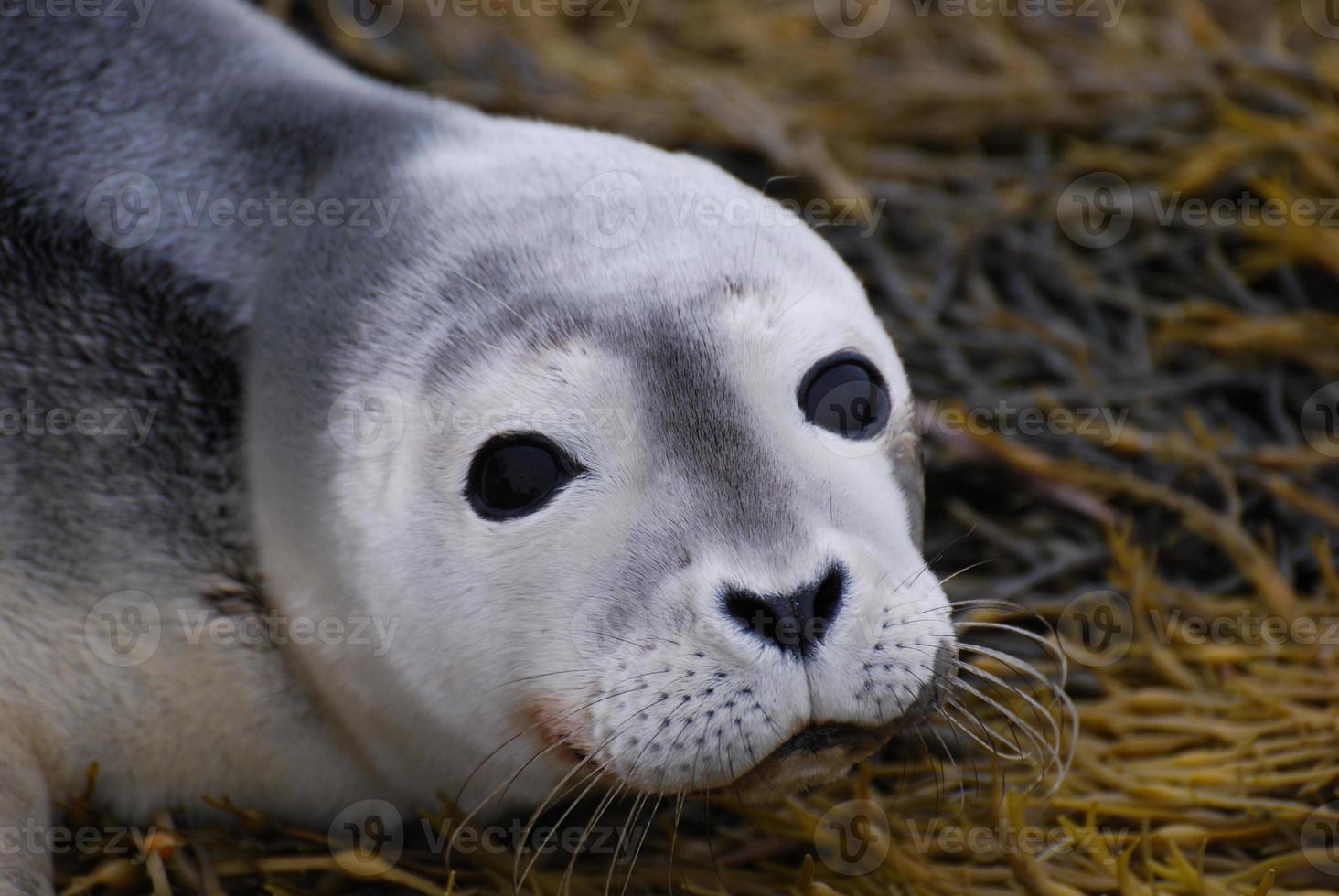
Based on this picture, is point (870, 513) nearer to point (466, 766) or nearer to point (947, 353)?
point (466, 766)

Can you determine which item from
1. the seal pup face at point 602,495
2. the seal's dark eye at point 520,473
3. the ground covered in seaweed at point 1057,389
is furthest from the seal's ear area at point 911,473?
the seal's dark eye at point 520,473

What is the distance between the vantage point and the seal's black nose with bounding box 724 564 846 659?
5.88ft

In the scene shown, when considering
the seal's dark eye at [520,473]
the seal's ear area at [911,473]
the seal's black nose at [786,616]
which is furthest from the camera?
the seal's ear area at [911,473]

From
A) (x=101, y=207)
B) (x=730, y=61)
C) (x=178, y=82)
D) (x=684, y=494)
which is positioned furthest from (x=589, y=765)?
(x=730, y=61)

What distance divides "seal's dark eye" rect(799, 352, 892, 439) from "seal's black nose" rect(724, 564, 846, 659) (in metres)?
0.33

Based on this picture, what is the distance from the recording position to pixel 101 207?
7.80 feet

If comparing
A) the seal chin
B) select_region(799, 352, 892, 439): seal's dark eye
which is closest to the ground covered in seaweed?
the seal chin

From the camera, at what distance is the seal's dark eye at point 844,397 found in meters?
2.06

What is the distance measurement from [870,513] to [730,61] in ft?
7.78

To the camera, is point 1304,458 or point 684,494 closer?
point 684,494

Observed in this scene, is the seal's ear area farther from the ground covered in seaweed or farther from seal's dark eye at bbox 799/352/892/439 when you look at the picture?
the ground covered in seaweed

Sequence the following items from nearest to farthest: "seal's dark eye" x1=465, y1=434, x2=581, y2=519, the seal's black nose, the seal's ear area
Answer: the seal's black nose
"seal's dark eye" x1=465, y1=434, x2=581, y2=519
the seal's ear area

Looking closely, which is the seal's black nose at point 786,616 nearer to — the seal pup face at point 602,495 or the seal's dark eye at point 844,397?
the seal pup face at point 602,495

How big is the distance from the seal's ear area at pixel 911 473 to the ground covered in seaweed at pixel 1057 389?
210mm
